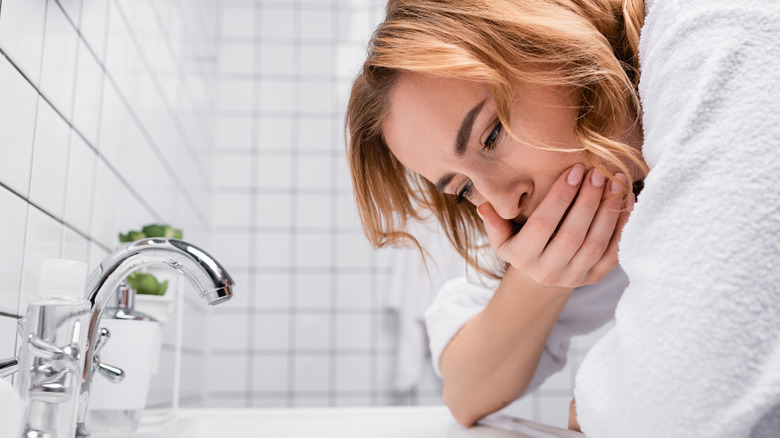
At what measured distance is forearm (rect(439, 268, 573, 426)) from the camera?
936 mm

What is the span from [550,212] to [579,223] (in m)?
0.03

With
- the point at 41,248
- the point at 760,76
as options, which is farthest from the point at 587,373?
the point at 41,248

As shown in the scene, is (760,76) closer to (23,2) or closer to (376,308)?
(23,2)

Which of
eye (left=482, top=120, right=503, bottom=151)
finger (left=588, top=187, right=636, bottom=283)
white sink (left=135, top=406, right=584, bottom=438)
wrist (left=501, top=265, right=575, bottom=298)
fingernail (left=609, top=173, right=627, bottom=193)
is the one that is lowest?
white sink (left=135, top=406, right=584, bottom=438)

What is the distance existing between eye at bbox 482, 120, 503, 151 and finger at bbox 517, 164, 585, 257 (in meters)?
0.08

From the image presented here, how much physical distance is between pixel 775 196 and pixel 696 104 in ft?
0.28

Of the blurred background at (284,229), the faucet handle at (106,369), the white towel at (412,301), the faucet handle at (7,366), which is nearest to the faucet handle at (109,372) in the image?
the faucet handle at (106,369)

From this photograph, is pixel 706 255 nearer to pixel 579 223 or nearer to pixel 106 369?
pixel 579 223

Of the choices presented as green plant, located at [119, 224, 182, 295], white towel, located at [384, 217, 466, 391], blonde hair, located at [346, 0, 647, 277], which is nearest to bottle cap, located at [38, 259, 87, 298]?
blonde hair, located at [346, 0, 647, 277]

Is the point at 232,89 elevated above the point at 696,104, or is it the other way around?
the point at 232,89

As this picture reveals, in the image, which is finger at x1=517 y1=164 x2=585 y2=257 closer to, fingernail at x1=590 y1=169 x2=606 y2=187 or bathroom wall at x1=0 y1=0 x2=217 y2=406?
fingernail at x1=590 y1=169 x2=606 y2=187

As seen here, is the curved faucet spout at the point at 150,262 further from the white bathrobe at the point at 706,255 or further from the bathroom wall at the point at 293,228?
the bathroom wall at the point at 293,228

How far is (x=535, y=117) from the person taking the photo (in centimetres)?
69

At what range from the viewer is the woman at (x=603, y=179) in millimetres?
415
